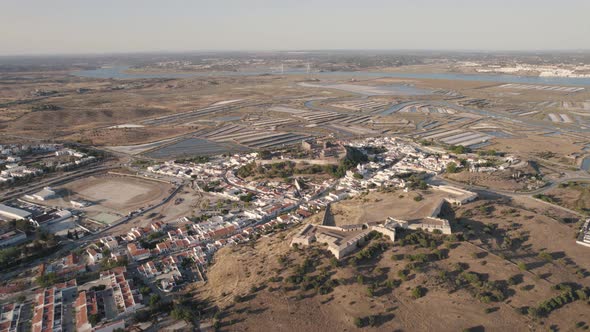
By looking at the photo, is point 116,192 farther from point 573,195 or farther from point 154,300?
point 573,195

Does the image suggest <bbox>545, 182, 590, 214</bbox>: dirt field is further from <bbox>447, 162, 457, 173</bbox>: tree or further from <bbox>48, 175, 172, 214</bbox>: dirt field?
<bbox>48, 175, 172, 214</bbox>: dirt field

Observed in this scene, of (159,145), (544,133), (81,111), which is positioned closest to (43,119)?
(81,111)

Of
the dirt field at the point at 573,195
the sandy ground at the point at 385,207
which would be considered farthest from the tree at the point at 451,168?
the sandy ground at the point at 385,207

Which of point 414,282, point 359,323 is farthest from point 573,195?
point 359,323

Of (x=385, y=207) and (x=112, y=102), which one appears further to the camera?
(x=112, y=102)

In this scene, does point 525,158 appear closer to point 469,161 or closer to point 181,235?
point 469,161

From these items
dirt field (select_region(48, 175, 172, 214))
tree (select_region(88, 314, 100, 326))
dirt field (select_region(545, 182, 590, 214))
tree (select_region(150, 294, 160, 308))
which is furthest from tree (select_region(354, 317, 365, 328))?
dirt field (select_region(48, 175, 172, 214))

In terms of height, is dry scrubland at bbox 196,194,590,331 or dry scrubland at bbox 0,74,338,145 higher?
dry scrubland at bbox 0,74,338,145

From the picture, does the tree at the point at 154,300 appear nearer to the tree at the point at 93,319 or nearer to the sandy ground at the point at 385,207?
the tree at the point at 93,319
